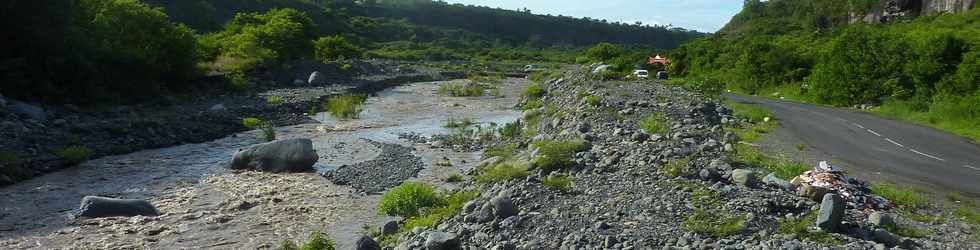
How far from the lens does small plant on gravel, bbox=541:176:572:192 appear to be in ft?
49.9

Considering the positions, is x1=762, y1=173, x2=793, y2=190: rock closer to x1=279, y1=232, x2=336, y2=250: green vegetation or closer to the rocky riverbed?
the rocky riverbed

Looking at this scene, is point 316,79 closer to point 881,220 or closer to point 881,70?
point 881,70

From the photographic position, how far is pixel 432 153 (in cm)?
2647

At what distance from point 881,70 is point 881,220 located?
27.8m

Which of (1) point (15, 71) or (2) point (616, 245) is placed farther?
(1) point (15, 71)

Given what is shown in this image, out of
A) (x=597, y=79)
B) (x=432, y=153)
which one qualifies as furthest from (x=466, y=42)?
(x=432, y=153)

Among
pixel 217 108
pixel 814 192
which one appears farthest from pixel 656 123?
pixel 217 108

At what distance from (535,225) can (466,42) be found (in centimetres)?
13707

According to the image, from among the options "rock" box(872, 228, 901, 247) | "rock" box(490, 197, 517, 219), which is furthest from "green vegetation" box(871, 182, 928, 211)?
"rock" box(490, 197, 517, 219)

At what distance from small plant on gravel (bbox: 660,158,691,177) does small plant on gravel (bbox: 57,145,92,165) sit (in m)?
17.3

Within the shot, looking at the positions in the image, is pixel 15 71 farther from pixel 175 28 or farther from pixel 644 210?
pixel 644 210

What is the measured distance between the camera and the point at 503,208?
1356cm

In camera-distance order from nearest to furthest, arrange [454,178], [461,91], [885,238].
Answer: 1. [885,238]
2. [454,178]
3. [461,91]

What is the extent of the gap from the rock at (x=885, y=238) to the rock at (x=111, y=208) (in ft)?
47.7
